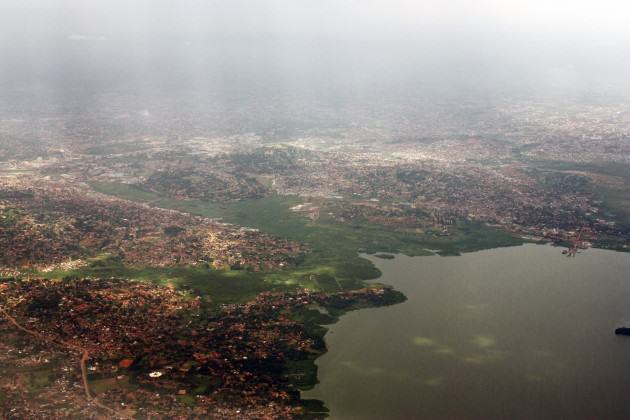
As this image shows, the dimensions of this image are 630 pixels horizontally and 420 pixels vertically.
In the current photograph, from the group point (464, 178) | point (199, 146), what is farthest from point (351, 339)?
point (199, 146)

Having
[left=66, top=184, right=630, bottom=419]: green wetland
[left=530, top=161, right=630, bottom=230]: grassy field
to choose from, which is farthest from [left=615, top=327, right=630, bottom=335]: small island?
[left=530, top=161, right=630, bottom=230]: grassy field

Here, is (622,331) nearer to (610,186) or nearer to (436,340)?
(436,340)

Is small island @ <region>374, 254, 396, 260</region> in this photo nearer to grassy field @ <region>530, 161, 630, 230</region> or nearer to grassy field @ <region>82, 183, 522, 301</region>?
grassy field @ <region>82, 183, 522, 301</region>

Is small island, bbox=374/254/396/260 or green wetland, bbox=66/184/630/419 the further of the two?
small island, bbox=374/254/396/260

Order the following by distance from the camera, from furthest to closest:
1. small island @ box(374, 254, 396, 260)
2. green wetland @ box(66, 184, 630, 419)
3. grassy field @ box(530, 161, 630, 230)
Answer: grassy field @ box(530, 161, 630, 230), small island @ box(374, 254, 396, 260), green wetland @ box(66, 184, 630, 419)

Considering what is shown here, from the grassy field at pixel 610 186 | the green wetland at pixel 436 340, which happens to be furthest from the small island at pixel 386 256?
the grassy field at pixel 610 186

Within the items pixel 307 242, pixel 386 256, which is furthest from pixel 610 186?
pixel 307 242

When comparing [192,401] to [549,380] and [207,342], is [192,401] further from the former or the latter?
[549,380]

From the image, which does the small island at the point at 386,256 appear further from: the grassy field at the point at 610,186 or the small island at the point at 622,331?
the grassy field at the point at 610,186
